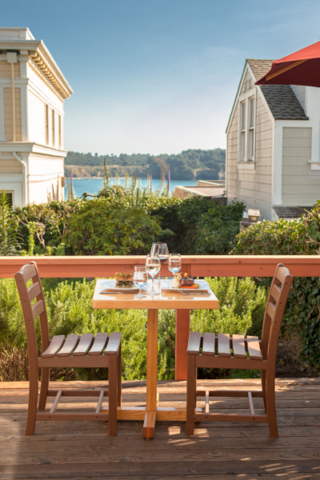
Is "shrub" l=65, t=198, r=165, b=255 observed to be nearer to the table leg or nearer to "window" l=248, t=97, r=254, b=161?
"window" l=248, t=97, r=254, b=161

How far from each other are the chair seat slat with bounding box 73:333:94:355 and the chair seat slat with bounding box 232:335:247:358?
0.83 metres

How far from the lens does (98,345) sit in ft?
8.47

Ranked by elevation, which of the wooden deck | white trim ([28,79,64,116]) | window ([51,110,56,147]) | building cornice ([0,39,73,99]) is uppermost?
building cornice ([0,39,73,99])

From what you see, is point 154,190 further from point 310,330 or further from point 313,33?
point 313,33

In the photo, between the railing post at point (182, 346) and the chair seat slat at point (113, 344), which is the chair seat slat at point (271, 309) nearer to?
the railing post at point (182, 346)

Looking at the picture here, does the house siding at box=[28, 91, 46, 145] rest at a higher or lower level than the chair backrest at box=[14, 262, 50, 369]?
higher

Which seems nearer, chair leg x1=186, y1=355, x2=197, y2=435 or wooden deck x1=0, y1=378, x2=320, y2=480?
wooden deck x1=0, y1=378, x2=320, y2=480

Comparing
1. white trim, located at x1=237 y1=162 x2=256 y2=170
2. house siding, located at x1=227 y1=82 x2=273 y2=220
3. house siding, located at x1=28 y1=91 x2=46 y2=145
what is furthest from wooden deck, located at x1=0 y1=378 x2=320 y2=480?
house siding, located at x1=28 y1=91 x2=46 y2=145

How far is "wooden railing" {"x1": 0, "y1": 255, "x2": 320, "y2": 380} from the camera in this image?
3.23 m

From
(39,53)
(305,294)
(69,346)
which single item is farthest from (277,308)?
(39,53)

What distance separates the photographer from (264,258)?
10.9 feet

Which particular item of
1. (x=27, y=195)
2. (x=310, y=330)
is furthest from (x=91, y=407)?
(x=27, y=195)

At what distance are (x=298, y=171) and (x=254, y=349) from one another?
7.09 metres

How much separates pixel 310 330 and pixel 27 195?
10117 mm
